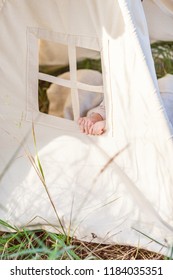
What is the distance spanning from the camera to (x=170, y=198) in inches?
84.7

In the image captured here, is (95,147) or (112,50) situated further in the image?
(95,147)

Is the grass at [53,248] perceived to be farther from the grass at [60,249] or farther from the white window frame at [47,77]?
the white window frame at [47,77]

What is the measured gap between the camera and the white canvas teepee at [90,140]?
2.08 metres

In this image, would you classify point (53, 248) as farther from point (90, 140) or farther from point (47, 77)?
point (47, 77)

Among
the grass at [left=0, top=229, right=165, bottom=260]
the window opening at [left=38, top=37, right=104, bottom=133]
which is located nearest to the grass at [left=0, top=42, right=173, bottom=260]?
the grass at [left=0, top=229, right=165, bottom=260]

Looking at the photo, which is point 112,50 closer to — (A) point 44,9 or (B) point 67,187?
(A) point 44,9

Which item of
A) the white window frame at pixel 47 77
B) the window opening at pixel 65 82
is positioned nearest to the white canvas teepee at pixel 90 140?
the white window frame at pixel 47 77

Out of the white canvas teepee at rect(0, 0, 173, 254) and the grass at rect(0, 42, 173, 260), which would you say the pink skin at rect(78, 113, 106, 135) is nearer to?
the white canvas teepee at rect(0, 0, 173, 254)

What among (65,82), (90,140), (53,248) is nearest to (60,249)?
(53,248)

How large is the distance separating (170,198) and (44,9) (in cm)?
76

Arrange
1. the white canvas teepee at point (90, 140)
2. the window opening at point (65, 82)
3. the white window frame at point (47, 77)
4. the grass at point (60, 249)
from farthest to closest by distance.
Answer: the window opening at point (65, 82)
the white window frame at point (47, 77)
the grass at point (60, 249)
the white canvas teepee at point (90, 140)

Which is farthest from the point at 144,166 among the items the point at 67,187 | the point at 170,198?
the point at 67,187
